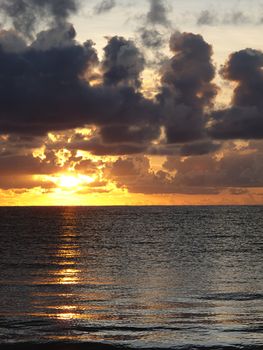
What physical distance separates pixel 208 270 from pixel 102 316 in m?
30.9

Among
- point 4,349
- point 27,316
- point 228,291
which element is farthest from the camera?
point 228,291

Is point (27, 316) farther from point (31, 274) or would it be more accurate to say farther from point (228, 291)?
point (31, 274)

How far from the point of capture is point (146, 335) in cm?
3055

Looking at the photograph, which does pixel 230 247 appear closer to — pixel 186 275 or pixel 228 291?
pixel 186 275

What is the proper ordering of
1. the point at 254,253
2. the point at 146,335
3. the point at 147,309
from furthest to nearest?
the point at 254,253, the point at 147,309, the point at 146,335

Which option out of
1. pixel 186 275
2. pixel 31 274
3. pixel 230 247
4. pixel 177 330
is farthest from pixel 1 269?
pixel 230 247

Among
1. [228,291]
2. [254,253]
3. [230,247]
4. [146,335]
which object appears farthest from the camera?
[230,247]

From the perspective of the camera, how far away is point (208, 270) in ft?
212

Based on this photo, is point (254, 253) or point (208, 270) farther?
point (254, 253)

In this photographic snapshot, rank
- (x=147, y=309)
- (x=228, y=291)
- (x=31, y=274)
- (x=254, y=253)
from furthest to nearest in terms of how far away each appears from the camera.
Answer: (x=254, y=253)
(x=31, y=274)
(x=228, y=291)
(x=147, y=309)

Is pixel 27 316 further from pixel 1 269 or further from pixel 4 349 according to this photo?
pixel 1 269

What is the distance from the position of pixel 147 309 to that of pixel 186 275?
69.8ft

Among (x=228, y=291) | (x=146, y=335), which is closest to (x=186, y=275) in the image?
(x=228, y=291)

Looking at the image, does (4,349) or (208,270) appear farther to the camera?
(208,270)
